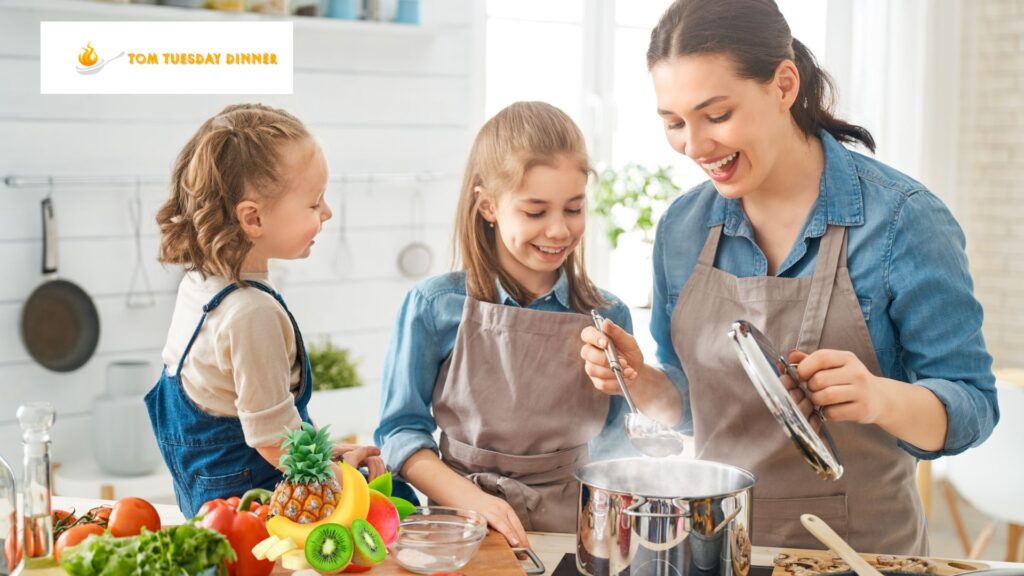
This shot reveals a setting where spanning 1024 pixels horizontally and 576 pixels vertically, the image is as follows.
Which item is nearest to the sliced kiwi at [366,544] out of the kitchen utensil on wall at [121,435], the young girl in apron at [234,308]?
the young girl in apron at [234,308]

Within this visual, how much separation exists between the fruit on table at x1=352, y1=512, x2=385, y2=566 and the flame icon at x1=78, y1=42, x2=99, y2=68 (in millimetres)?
2115

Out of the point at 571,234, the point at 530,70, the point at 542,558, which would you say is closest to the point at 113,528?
the point at 542,558

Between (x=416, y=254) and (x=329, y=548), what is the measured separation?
2394mm

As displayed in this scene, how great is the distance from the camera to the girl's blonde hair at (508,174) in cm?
158

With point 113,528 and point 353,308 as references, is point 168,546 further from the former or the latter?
point 353,308

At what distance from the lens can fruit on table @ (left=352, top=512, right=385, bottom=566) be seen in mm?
1137

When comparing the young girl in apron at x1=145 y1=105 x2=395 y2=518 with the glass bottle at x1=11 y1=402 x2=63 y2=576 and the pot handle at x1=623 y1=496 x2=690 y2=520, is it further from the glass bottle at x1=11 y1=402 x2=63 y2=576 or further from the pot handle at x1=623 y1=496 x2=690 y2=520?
the pot handle at x1=623 y1=496 x2=690 y2=520

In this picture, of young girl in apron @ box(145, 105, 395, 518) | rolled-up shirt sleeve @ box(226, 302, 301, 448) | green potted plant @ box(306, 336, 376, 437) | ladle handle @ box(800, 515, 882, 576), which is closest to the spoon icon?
green potted plant @ box(306, 336, 376, 437)

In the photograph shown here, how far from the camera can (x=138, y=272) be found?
298 centimetres

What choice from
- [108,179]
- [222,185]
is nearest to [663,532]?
[222,185]

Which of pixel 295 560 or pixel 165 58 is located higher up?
pixel 165 58

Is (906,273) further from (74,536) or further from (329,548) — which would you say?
(74,536)

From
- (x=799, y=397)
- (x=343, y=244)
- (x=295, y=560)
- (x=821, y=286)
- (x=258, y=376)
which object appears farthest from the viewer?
(x=343, y=244)

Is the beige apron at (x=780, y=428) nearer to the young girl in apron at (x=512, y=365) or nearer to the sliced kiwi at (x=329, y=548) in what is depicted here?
the young girl in apron at (x=512, y=365)
